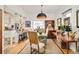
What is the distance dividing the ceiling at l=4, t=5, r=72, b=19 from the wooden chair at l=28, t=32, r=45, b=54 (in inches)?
15.3

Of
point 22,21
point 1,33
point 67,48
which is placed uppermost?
point 22,21

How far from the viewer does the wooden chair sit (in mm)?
2836

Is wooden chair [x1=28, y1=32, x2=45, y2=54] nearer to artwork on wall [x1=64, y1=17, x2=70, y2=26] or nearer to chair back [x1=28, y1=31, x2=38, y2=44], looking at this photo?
chair back [x1=28, y1=31, x2=38, y2=44]

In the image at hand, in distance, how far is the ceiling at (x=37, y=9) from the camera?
279 cm

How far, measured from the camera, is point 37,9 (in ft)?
9.25

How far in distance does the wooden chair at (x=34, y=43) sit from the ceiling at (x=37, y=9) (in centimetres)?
39

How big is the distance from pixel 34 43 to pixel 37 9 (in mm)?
747

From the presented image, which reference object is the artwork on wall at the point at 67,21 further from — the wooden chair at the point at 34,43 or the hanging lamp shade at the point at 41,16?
the wooden chair at the point at 34,43

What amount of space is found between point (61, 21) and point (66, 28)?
0.61ft

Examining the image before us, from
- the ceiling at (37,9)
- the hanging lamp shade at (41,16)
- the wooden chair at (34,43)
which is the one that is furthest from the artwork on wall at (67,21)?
the wooden chair at (34,43)

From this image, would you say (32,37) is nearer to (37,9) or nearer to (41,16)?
(41,16)
